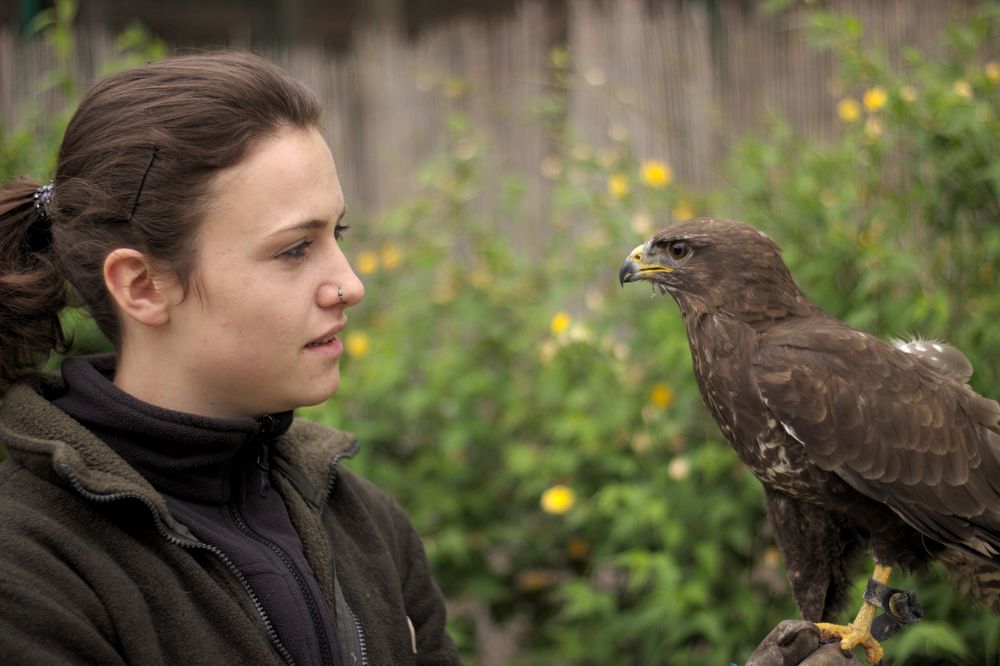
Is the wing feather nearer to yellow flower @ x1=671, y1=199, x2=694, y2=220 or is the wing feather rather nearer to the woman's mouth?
the woman's mouth

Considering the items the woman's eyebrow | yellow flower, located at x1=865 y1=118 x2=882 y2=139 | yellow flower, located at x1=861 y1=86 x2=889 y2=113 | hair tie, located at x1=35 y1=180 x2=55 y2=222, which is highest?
hair tie, located at x1=35 y1=180 x2=55 y2=222

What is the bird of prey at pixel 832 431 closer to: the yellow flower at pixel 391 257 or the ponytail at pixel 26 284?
the ponytail at pixel 26 284

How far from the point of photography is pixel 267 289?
1.88 m

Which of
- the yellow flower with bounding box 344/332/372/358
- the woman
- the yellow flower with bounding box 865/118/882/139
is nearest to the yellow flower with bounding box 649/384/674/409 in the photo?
the yellow flower with bounding box 865/118/882/139

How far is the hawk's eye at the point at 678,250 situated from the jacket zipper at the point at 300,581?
3.62 feet

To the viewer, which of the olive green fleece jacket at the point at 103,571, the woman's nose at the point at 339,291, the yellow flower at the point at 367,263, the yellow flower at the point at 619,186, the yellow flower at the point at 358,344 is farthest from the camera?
the yellow flower at the point at 367,263

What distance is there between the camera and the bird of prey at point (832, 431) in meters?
2.20

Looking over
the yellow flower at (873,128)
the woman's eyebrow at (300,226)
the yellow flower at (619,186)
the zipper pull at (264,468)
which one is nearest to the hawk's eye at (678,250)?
the woman's eyebrow at (300,226)

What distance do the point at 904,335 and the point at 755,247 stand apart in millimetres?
1075

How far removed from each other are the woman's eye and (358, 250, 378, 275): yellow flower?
116 inches

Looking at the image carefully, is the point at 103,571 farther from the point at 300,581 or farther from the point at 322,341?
the point at 322,341

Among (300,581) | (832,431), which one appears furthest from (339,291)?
(832,431)

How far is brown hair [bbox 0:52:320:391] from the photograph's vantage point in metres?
1.86

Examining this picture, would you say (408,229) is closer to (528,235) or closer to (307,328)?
(528,235)
